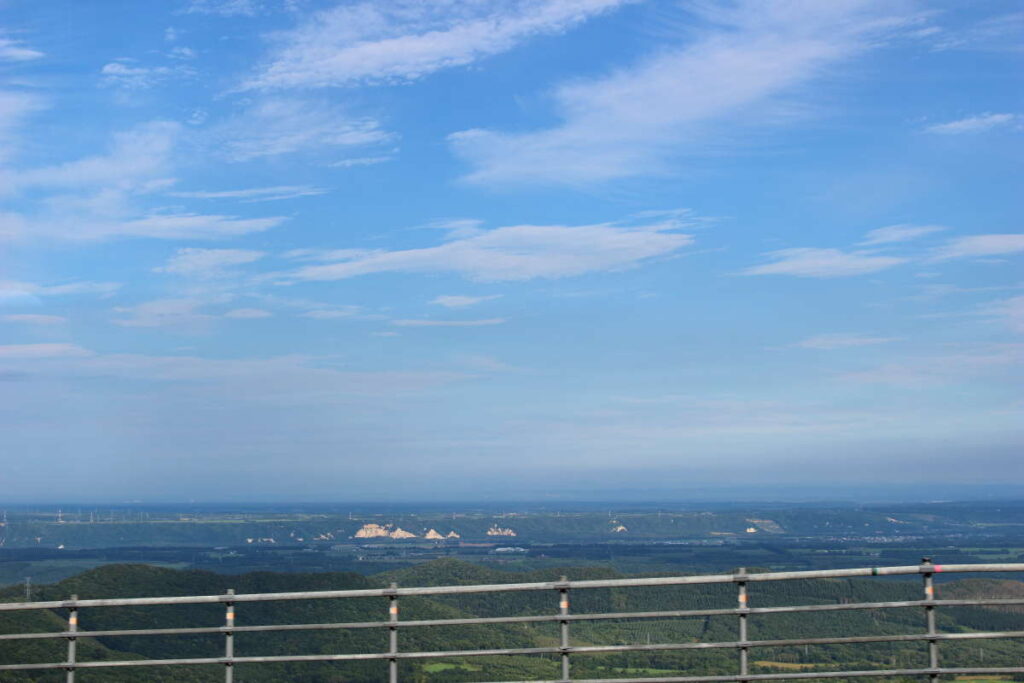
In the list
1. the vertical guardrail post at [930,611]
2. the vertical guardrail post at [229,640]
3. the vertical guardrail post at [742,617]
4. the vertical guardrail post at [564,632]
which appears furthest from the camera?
the vertical guardrail post at [229,640]

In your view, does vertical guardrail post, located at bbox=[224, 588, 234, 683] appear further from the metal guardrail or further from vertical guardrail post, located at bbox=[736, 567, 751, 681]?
vertical guardrail post, located at bbox=[736, 567, 751, 681]

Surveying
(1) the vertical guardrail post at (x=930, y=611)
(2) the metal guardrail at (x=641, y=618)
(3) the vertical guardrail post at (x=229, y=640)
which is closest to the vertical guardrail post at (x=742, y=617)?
(2) the metal guardrail at (x=641, y=618)

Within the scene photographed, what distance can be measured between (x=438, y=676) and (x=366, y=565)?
12786 cm

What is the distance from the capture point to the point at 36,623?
75.8 m

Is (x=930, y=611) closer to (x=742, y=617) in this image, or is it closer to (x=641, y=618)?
(x=742, y=617)

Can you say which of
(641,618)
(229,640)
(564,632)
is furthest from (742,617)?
(229,640)

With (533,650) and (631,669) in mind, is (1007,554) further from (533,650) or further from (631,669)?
(533,650)

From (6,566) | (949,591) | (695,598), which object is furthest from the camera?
(6,566)

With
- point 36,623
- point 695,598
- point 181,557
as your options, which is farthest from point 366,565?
point 36,623

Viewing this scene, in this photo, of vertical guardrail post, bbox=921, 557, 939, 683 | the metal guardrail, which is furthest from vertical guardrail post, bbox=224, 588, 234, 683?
vertical guardrail post, bbox=921, 557, 939, 683

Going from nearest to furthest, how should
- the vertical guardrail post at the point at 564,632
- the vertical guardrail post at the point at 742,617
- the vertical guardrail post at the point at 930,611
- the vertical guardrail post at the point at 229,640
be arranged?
the vertical guardrail post at the point at 930,611
the vertical guardrail post at the point at 742,617
the vertical guardrail post at the point at 564,632
the vertical guardrail post at the point at 229,640

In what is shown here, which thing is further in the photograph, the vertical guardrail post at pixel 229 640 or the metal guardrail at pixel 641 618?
the vertical guardrail post at pixel 229 640

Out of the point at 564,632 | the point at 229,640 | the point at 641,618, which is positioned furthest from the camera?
the point at 229,640

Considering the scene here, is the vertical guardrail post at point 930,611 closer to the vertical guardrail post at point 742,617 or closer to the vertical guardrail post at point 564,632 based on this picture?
the vertical guardrail post at point 742,617
